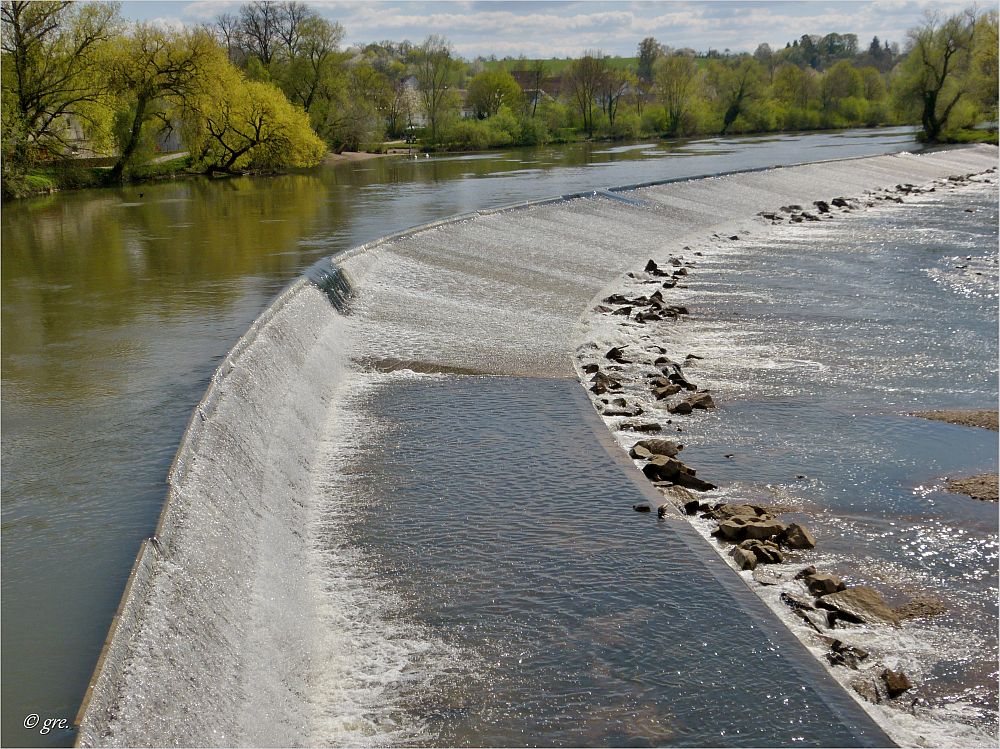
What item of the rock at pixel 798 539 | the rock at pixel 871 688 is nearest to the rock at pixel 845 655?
the rock at pixel 871 688

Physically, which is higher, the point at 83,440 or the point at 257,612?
the point at 83,440

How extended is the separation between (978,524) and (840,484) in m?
1.12

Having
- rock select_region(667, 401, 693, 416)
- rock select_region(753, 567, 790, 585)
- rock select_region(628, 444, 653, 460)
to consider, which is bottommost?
rock select_region(753, 567, 790, 585)

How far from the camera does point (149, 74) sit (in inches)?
1492

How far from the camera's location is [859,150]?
161 ft

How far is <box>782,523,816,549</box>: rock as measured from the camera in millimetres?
7016

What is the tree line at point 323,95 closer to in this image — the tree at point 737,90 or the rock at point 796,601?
the tree at point 737,90

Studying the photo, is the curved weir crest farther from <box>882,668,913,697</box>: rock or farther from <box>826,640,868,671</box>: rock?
<box>882,668,913,697</box>: rock

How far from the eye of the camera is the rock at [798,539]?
276 inches

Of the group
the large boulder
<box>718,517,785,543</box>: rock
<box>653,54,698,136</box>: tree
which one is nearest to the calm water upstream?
the large boulder

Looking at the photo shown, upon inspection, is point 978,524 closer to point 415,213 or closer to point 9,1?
point 415,213

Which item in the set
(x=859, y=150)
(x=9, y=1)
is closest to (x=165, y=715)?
(x=9, y=1)

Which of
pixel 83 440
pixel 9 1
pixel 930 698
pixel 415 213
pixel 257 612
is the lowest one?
pixel 930 698

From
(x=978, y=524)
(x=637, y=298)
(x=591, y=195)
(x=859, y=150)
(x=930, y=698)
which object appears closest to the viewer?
(x=930, y=698)
